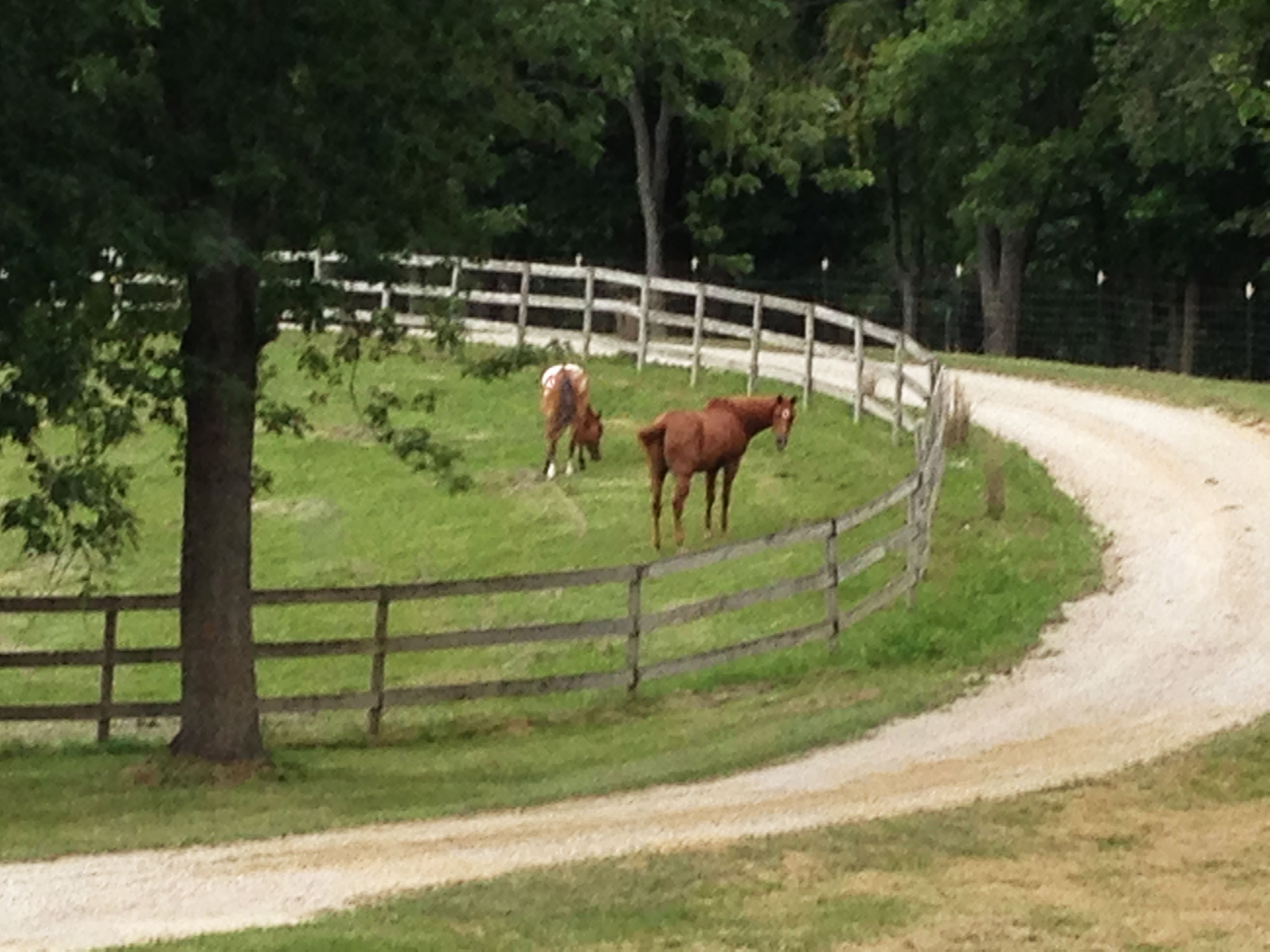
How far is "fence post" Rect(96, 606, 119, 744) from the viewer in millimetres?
15688

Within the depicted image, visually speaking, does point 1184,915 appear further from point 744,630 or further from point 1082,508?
point 1082,508

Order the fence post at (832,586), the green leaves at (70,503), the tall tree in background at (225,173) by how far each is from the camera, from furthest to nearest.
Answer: the fence post at (832,586) < the green leaves at (70,503) < the tall tree in background at (225,173)

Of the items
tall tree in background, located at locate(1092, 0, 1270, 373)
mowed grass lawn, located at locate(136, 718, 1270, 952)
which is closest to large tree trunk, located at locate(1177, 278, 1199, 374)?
tall tree in background, located at locate(1092, 0, 1270, 373)

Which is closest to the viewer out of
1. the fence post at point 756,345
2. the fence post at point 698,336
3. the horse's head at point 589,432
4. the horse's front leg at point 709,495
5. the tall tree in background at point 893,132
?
the horse's front leg at point 709,495

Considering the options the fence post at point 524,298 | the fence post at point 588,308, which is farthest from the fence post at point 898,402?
the fence post at point 524,298

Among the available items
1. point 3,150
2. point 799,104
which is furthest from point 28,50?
point 799,104

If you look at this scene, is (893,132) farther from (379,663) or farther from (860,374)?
(379,663)

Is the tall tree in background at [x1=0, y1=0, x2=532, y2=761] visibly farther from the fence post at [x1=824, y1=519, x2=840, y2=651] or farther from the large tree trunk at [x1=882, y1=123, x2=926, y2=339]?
the large tree trunk at [x1=882, y1=123, x2=926, y2=339]

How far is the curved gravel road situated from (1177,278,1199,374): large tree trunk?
66.2 ft

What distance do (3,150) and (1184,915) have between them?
24.7ft

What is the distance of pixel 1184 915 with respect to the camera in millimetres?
9633

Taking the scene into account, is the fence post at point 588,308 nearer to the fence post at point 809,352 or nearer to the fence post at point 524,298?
the fence post at point 524,298

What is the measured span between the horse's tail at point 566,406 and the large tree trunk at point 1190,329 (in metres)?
20.1

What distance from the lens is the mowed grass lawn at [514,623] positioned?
14.2 meters
